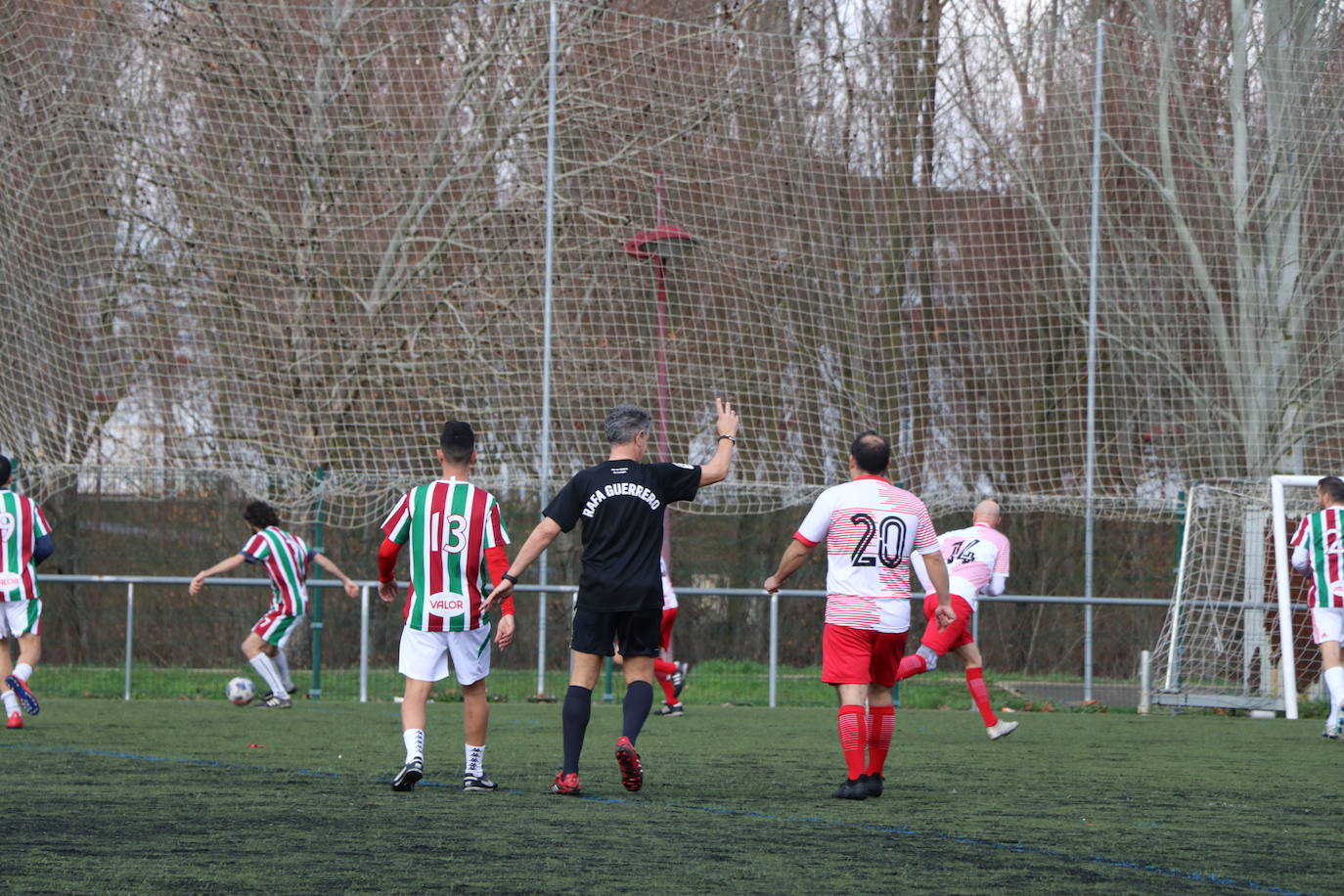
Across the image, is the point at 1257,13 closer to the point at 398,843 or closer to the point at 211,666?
the point at 211,666

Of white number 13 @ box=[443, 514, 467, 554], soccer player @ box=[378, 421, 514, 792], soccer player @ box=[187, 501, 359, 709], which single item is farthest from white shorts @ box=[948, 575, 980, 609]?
soccer player @ box=[187, 501, 359, 709]

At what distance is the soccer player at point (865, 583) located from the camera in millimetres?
7254

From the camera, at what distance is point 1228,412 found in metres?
16.3

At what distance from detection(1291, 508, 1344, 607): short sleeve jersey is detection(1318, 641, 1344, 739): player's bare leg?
11.5 inches

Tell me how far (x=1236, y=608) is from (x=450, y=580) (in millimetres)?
9767

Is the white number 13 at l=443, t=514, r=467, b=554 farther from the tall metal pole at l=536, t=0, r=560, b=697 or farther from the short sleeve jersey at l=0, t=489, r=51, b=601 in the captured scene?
the tall metal pole at l=536, t=0, r=560, b=697

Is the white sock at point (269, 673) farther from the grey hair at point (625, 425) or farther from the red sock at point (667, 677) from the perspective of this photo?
the grey hair at point (625, 425)

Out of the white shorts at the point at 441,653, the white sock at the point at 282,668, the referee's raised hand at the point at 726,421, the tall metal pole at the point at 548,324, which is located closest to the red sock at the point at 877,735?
the referee's raised hand at the point at 726,421

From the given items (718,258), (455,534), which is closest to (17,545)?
(455,534)

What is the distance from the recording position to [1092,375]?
50.4 feet

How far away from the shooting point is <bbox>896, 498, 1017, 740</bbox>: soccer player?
10.3 metres

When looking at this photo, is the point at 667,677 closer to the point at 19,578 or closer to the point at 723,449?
the point at 19,578

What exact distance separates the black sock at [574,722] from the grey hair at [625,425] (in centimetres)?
110

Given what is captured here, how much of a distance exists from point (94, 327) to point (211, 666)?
395 cm
